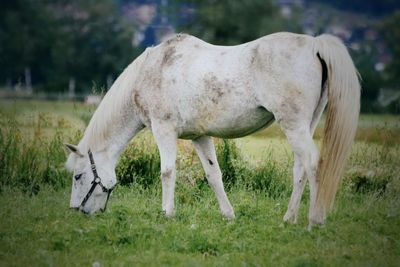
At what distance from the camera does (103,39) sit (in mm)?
61750

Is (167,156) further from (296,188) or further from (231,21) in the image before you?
(231,21)

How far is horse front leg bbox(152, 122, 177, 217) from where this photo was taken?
7.38m

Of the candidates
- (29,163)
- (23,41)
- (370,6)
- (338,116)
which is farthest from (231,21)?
(370,6)

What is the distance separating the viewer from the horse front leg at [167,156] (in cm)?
738

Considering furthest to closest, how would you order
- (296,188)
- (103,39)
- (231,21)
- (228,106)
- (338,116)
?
(103,39)
(231,21)
(296,188)
(228,106)
(338,116)

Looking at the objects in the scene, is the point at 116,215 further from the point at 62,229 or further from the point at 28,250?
the point at 28,250

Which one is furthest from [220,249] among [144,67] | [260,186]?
[260,186]

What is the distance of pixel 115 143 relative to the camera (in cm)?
778

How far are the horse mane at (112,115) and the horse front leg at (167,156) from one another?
0.50 metres

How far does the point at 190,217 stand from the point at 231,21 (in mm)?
42093

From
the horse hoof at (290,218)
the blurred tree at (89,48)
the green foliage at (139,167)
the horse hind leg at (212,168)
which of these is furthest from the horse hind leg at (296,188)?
the blurred tree at (89,48)

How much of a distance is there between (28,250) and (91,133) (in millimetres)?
1970

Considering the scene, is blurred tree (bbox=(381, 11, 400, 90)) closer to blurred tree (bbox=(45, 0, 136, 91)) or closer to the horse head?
blurred tree (bbox=(45, 0, 136, 91))

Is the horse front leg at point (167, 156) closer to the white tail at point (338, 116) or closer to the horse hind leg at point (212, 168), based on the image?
the horse hind leg at point (212, 168)
